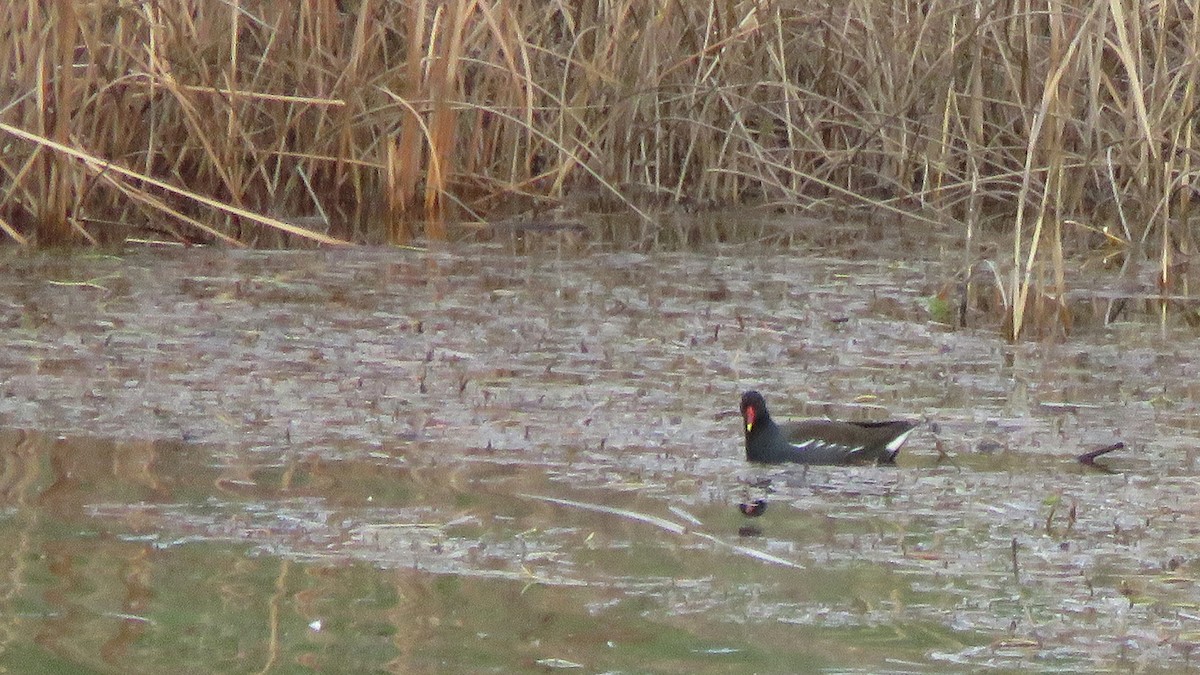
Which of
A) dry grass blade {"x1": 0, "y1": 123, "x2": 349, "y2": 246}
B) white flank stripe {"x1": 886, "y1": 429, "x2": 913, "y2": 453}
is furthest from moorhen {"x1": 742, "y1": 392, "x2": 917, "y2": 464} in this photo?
dry grass blade {"x1": 0, "y1": 123, "x2": 349, "y2": 246}

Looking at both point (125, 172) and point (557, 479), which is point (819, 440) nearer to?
point (557, 479)

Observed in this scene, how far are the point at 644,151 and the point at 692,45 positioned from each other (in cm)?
45

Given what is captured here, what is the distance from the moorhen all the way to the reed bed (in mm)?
2486

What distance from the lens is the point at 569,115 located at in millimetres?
8477

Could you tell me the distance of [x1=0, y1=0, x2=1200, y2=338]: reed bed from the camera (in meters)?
7.55

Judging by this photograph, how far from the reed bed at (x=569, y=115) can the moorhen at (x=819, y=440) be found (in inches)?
97.9

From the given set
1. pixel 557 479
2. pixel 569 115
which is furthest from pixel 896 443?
pixel 569 115

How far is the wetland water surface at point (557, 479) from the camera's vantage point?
3467 mm

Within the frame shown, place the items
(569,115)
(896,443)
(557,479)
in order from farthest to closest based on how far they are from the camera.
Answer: (569,115), (896,443), (557,479)

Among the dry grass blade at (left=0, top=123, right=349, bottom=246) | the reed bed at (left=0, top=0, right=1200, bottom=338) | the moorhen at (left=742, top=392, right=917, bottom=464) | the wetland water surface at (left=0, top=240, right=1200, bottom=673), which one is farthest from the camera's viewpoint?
the reed bed at (left=0, top=0, right=1200, bottom=338)

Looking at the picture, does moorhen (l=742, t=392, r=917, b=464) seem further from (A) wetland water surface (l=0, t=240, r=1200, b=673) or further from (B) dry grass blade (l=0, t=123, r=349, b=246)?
(B) dry grass blade (l=0, t=123, r=349, b=246)

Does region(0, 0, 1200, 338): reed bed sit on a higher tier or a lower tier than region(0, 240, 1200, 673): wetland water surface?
higher

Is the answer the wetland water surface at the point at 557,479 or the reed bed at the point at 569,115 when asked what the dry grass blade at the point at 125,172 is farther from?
the wetland water surface at the point at 557,479

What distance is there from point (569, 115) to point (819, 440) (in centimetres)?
378
